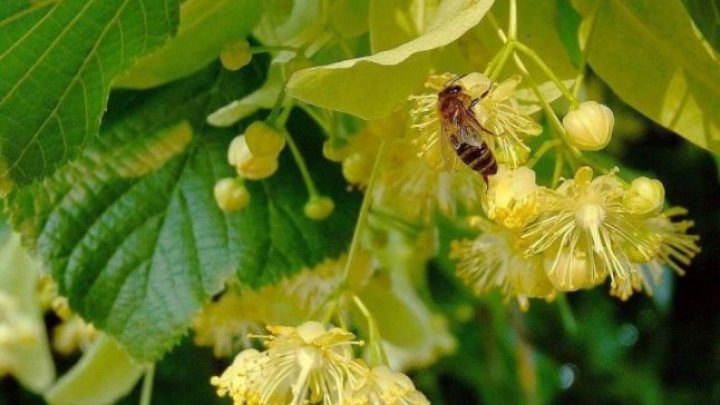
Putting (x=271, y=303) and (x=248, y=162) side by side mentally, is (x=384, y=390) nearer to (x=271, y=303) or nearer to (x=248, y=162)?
(x=248, y=162)

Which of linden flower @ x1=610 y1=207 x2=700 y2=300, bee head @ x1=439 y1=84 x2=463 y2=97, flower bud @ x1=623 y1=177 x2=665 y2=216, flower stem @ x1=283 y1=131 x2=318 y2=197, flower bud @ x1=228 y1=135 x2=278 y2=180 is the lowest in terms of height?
linden flower @ x1=610 y1=207 x2=700 y2=300

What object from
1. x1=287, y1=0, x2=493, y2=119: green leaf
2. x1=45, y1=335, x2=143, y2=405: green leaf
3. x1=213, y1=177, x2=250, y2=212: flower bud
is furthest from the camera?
x1=45, y1=335, x2=143, y2=405: green leaf

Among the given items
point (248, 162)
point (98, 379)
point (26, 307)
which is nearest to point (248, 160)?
point (248, 162)

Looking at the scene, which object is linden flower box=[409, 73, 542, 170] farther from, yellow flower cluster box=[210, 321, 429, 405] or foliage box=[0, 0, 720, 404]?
yellow flower cluster box=[210, 321, 429, 405]

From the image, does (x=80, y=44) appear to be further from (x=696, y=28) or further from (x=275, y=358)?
(x=696, y=28)

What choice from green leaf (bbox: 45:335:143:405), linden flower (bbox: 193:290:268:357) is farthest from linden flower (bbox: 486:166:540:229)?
green leaf (bbox: 45:335:143:405)

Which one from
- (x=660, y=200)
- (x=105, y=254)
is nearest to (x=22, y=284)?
(x=105, y=254)

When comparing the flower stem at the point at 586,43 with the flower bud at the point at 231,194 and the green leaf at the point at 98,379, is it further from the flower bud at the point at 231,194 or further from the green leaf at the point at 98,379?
the green leaf at the point at 98,379
